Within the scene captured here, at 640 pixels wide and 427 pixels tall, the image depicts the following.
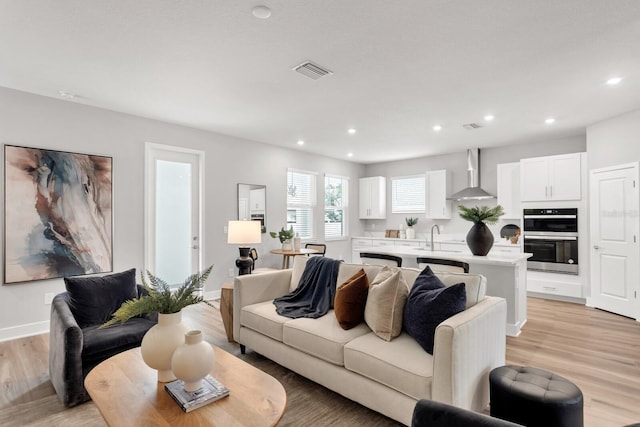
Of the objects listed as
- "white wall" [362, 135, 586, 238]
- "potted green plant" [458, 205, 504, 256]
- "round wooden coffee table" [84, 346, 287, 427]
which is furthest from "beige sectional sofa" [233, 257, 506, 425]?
"white wall" [362, 135, 586, 238]

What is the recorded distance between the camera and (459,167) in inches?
273

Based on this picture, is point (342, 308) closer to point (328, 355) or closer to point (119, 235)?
point (328, 355)

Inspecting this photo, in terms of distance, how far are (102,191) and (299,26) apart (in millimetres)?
3281

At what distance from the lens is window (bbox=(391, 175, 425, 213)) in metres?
7.54

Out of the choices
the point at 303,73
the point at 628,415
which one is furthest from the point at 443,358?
the point at 303,73

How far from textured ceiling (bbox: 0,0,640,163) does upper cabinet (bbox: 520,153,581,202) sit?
763 mm

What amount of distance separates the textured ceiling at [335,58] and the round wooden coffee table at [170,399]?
2249mm

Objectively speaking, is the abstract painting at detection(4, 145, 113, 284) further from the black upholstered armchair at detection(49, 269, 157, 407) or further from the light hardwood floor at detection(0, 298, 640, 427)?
the black upholstered armchair at detection(49, 269, 157, 407)

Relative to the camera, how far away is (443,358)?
70.6 inches

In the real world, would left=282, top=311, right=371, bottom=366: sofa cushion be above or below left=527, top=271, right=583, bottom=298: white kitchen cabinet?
above

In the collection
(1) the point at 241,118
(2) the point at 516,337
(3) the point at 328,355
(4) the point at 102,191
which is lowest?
(2) the point at 516,337

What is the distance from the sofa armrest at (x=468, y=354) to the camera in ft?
5.85

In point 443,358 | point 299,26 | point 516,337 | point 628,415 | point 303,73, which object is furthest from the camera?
point 516,337

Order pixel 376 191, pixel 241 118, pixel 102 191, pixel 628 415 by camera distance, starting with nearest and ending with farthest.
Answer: pixel 628 415, pixel 102 191, pixel 241 118, pixel 376 191
